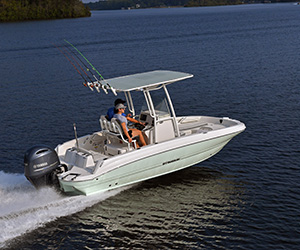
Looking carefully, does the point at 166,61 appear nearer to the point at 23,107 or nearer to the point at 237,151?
the point at 23,107

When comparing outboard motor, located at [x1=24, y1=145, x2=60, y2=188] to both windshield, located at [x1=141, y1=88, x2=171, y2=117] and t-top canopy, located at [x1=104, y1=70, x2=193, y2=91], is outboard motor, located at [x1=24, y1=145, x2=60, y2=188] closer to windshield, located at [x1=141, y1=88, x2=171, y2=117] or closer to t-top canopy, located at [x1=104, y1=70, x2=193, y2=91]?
t-top canopy, located at [x1=104, y1=70, x2=193, y2=91]

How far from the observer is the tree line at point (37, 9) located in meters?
97.9

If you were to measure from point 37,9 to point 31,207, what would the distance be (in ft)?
325

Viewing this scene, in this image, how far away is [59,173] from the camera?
1032cm

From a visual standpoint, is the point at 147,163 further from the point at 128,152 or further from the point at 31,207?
the point at 31,207

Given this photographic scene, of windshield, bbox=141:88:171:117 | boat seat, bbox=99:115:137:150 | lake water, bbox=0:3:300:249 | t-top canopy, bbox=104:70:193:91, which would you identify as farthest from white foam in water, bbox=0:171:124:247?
t-top canopy, bbox=104:70:193:91

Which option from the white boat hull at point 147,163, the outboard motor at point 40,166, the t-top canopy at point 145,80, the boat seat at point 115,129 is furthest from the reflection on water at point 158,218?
the t-top canopy at point 145,80

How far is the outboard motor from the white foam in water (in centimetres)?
27

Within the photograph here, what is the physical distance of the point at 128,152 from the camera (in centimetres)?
1080

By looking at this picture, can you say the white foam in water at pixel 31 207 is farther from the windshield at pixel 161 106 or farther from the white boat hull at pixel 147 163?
the windshield at pixel 161 106

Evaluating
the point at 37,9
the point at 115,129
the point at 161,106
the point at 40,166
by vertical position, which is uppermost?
the point at 37,9

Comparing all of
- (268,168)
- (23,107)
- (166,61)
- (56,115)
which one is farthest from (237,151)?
(166,61)

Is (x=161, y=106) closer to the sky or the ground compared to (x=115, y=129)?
closer to the sky

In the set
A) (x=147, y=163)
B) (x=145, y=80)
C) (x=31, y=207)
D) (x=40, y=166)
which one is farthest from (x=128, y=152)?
(x=31, y=207)
